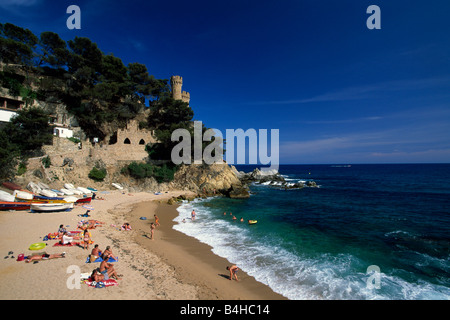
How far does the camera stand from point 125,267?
25.5 ft

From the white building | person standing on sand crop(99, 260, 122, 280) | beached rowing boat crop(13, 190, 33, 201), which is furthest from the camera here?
the white building

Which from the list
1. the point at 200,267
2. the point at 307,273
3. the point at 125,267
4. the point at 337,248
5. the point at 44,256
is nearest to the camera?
the point at 44,256

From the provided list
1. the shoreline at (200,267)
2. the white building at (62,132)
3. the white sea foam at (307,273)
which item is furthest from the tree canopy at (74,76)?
the white sea foam at (307,273)

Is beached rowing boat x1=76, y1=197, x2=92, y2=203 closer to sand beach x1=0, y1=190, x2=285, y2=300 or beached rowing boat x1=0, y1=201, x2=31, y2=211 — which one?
sand beach x1=0, y1=190, x2=285, y2=300

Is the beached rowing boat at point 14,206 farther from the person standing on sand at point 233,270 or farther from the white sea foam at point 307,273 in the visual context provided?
the person standing on sand at point 233,270

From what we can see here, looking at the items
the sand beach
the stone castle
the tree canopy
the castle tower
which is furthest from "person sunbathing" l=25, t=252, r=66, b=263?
the castle tower

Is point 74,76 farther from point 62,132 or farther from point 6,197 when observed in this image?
point 6,197

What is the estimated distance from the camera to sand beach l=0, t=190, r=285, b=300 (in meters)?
6.11

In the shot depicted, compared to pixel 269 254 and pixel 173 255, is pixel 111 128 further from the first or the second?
pixel 269 254

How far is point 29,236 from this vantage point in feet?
31.2

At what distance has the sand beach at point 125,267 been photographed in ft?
20.0

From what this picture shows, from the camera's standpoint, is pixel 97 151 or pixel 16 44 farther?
pixel 16 44

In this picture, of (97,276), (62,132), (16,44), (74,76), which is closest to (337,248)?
(97,276)
